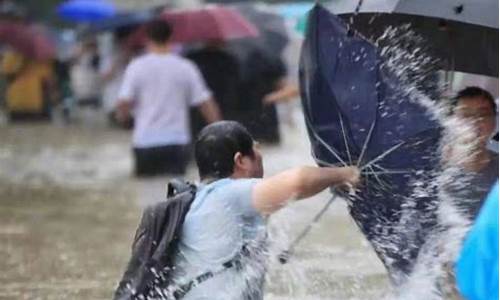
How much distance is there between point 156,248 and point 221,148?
1.43 ft

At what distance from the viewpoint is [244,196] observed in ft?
19.4

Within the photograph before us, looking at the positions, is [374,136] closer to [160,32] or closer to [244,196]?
[244,196]

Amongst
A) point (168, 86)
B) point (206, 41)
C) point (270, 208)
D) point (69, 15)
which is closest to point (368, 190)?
point (270, 208)

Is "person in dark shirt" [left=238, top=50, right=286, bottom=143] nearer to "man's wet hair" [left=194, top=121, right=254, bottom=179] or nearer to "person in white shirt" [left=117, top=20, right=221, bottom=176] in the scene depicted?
"person in white shirt" [left=117, top=20, right=221, bottom=176]

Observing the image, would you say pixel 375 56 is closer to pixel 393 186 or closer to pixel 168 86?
pixel 393 186

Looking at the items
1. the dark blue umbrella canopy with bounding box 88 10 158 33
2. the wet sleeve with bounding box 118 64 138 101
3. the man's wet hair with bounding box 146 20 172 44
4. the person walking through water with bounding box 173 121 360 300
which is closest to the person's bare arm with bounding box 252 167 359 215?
the person walking through water with bounding box 173 121 360 300

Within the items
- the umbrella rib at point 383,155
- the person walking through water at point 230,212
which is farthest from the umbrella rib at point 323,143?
the person walking through water at point 230,212

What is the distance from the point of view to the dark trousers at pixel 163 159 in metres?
14.7

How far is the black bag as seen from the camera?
5.93 metres

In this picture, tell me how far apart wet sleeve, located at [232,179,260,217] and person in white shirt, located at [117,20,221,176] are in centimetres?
779

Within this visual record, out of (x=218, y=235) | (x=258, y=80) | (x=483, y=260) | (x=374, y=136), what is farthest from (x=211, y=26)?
(x=483, y=260)

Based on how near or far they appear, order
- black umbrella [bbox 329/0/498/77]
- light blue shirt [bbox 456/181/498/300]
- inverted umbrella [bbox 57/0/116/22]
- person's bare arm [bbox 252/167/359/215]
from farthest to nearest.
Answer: inverted umbrella [bbox 57/0/116/22] → black umbrella [bbox 329/0/498/77] → person's bare arm [bbox 252/167/359/215] → light blue shirt [bbox 456/181/498/300]

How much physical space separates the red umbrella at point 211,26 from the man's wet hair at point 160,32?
3.64 m

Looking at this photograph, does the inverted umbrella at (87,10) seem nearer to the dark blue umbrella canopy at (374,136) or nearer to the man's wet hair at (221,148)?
the dark blue umbrella canopy at (374,136)
